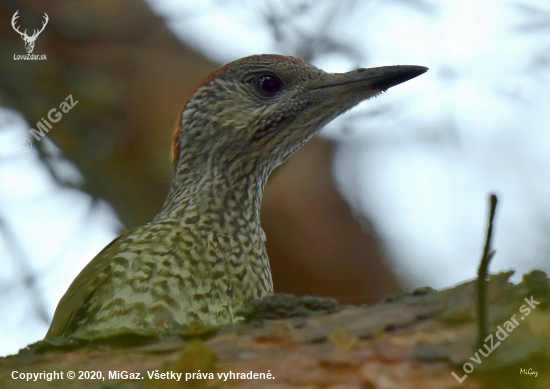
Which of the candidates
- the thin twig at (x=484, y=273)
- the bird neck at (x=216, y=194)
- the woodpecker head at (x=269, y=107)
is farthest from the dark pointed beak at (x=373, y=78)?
the thin twig at (x=484, y=273)

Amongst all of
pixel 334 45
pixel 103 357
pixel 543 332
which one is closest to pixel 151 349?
pixel 103 357

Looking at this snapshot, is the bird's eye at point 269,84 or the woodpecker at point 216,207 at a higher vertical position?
the bird's eye at point 269,84

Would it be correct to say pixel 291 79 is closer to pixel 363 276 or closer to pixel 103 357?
pixel 363 276

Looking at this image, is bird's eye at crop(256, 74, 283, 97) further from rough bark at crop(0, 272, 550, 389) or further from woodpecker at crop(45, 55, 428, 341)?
rough bark at crop(0, 272, 550, 389)

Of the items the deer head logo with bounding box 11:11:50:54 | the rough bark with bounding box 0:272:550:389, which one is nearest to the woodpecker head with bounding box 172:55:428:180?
the deer head logo with bounding box 11:11:50:54

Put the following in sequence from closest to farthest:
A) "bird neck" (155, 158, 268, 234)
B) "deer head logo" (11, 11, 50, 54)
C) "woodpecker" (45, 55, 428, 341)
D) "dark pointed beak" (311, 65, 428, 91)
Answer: "woodpecker" (45, 55, 428, 341)
"bird neck" (155, 158, 268, 234)
"dark pointed beak" (311, 65, 428, 91)
"deer head logo" (11, 11, 50, 54)

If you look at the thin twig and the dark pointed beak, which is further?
the dark pointed beak

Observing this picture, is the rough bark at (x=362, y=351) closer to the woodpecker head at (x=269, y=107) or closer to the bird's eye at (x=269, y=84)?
the woodpecker head at (x=269, y=107)
